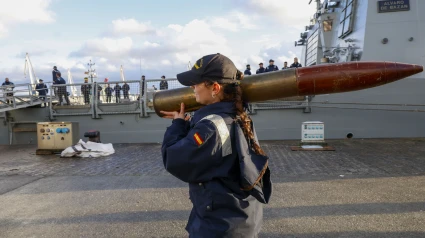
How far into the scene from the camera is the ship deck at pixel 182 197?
3865 mm

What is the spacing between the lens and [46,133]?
10164mm

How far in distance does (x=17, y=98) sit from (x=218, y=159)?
13.0m

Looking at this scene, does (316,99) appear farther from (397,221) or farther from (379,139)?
(397,221)

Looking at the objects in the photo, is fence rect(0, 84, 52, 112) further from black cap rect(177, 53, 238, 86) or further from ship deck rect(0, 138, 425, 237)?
black cap rect(177, 53, 238, 86)

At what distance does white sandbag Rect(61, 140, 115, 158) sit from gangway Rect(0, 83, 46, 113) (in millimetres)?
4357

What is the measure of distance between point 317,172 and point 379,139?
5.60 m

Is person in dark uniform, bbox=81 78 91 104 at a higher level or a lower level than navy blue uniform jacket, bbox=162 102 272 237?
higher

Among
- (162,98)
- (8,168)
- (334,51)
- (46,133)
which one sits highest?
(334,51)

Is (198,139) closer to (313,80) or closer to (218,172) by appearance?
(218,172)

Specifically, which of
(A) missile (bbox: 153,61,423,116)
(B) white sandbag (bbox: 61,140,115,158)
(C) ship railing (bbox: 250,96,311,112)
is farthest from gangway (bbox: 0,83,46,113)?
(A) missile (bbox: 153,61,423,116)

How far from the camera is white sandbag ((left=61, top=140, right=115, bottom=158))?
935 cm

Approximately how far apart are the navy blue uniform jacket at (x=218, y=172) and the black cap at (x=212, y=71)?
7.6 inches

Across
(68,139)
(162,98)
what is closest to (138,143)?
(68,139)

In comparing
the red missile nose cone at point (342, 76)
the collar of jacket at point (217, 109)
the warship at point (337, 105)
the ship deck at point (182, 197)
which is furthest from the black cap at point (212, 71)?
the warship at point (337, 105)
